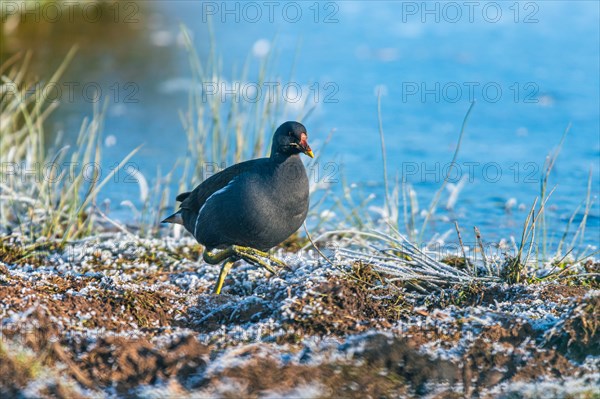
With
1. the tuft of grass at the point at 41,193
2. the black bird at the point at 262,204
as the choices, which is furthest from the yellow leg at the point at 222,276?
the tuft of grass at the point at 41,193

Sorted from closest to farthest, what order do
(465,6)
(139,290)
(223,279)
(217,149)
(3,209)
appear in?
(139,290) → (223,279) → (3,209) → (217,149) → (465,6)

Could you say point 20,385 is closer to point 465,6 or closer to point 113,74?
point 113,74

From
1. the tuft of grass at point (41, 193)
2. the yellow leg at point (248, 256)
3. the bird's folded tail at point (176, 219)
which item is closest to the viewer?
the yellow leg at point (248, 256)

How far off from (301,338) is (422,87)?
580 cm

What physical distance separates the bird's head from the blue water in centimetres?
149

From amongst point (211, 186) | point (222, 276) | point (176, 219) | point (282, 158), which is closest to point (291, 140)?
point (282, 158)

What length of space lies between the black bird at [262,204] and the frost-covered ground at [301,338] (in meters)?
0.24

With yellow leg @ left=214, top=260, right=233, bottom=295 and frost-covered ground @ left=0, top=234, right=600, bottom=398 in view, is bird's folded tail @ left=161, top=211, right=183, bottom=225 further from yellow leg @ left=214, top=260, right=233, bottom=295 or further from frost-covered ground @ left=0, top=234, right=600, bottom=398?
frost-covered ground @ left=0, top=234, right=600, bottom=398

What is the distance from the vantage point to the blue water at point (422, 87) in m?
6.88

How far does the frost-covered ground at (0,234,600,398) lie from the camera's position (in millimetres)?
2941

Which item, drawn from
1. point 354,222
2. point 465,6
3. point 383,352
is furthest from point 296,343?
point 465,6

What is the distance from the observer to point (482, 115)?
823 cm

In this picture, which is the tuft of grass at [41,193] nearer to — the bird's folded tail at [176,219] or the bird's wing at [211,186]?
the bird's folded tail at [176,219]

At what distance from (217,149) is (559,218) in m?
2.41
